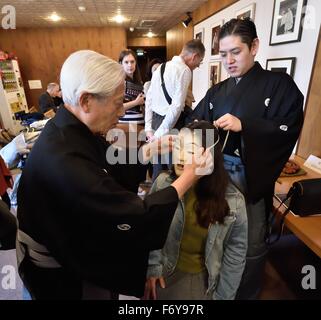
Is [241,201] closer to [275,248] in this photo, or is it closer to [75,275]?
[75,275]

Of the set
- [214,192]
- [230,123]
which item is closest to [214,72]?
[230,123]

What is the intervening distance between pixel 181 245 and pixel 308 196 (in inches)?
24.7

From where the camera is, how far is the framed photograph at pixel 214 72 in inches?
130

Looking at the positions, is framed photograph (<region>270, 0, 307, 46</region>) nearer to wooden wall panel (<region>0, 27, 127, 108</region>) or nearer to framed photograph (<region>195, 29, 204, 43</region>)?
framed photograph (<region>195, 29, 204, 43</region>)

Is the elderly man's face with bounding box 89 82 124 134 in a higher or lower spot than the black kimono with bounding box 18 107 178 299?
higher

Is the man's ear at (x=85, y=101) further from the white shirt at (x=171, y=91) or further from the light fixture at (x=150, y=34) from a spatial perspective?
the light fixture at (x=150, y=34)

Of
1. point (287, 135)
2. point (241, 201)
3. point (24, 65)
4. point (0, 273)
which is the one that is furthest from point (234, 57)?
point (24, 65)

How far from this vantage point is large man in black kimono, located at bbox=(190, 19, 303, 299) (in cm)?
105

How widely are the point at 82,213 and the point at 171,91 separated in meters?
1.57

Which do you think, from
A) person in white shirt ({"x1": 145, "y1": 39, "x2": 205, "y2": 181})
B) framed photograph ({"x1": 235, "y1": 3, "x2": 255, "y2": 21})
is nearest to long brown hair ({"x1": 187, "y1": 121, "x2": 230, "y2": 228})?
person in white shirt ({"x1": 145, "y1": 39, "x2": 205, "y2": 181})

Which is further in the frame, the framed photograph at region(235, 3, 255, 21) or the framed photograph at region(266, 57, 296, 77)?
the framed photograph at region(235, 3, 255, 21)

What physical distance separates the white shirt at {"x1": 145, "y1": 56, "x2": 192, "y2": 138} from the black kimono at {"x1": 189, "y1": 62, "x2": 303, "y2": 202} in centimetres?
85

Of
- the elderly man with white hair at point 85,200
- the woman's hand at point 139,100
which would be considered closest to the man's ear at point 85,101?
the elderly man with white hair at point 85,200
